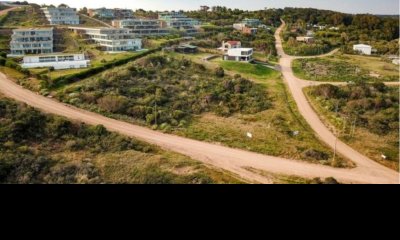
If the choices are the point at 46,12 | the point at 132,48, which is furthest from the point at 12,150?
the point at 46,12

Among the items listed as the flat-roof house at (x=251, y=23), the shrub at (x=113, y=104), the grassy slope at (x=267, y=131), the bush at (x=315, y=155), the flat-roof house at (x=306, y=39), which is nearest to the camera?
the bush at (x=315, y=155)

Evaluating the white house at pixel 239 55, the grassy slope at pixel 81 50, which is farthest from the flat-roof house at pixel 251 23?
the grassy slope at pixel 81 50

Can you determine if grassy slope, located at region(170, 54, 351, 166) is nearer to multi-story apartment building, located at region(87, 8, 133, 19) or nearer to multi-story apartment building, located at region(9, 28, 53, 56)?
multi-story apartment building, located at region(9, 28, 53, 56)

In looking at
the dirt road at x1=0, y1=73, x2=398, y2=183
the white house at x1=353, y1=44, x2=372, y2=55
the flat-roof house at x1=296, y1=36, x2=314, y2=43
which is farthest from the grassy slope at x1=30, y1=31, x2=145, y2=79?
the white house at x1=353, y1=44, x2=372, y2=55

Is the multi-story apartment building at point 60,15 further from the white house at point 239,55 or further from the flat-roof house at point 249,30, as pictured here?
the flat-roof house at point 249,30

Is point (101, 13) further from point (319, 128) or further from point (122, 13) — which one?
point (319, 128)
